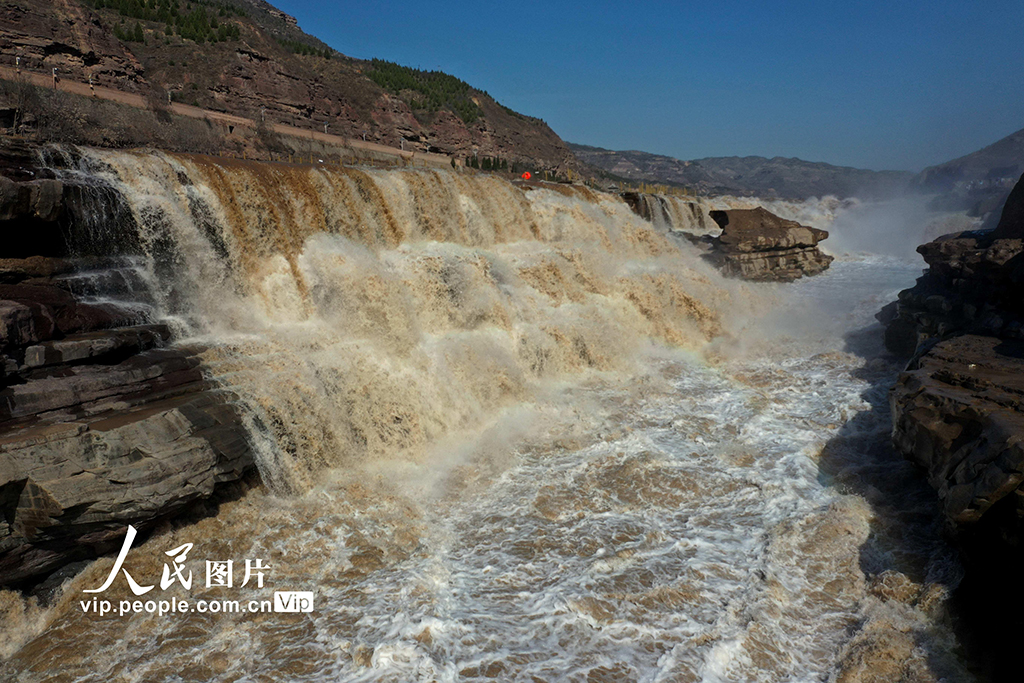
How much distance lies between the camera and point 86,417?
5.75m

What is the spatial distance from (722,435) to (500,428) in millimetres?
3595

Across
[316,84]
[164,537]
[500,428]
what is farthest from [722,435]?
[316,84]

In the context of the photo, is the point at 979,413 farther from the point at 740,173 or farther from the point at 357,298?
the point at 740,173

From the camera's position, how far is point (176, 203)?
8.85 m

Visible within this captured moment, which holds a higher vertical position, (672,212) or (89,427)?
(672,212)

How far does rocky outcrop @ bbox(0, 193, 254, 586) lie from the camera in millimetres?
5031

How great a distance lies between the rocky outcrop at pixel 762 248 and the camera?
61.4ft

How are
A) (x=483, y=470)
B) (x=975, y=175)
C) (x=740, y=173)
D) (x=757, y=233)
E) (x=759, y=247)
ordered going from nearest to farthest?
1. (x=483, y=470)
2. (x=759, y=247)
3. (x=757, y=233)
4. (x=975, y=175)
5. (x=740, y=173)

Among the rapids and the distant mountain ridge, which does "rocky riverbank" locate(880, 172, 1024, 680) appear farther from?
the distant mountain ridge

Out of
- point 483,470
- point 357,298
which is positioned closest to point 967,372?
point 483,470

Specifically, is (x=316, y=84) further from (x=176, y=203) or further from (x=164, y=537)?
(x=164, y=537)

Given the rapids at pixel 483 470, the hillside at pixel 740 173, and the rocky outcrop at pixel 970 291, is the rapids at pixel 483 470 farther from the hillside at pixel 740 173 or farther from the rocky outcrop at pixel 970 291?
the hillside at pixel 740 173

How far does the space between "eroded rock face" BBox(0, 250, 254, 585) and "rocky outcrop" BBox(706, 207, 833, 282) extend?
16.6 meters

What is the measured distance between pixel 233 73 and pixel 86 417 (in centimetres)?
2941
